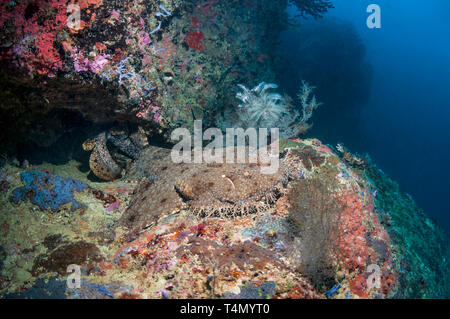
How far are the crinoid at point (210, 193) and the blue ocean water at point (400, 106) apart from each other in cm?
1285

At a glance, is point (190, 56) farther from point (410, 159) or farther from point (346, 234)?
point (410, 159)

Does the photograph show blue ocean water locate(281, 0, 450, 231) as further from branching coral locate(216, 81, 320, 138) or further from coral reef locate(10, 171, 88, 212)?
coral reef locate(10, 171, 88, 212)

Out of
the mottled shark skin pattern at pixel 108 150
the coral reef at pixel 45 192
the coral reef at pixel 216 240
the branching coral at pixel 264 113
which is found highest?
the branching coral at pixel 264 113

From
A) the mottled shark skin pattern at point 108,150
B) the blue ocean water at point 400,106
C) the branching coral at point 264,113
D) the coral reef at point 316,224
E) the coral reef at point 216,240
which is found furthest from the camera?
the blue ocean water at point 400,106

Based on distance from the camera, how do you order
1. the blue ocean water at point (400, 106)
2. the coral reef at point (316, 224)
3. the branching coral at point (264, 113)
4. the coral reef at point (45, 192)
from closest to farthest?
the coral reef at point (316, 224) → the coral reef at point (45, 192) → the branching coral at point (264, 113) → the blue ocean water at point (400, 106)

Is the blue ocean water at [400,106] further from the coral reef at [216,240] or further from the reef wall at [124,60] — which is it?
the coral reef at [216,240]

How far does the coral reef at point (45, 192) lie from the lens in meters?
3.34

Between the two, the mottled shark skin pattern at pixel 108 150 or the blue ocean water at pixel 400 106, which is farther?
the blue ocean water at pixel 400 106

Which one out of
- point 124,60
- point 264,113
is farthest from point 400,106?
point 124,60

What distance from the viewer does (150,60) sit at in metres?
4.91

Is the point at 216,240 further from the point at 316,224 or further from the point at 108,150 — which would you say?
the point at 108,150

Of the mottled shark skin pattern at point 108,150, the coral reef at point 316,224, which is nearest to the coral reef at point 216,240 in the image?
the coral reef at point 316,224

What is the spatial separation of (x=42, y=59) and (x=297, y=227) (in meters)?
4.49
